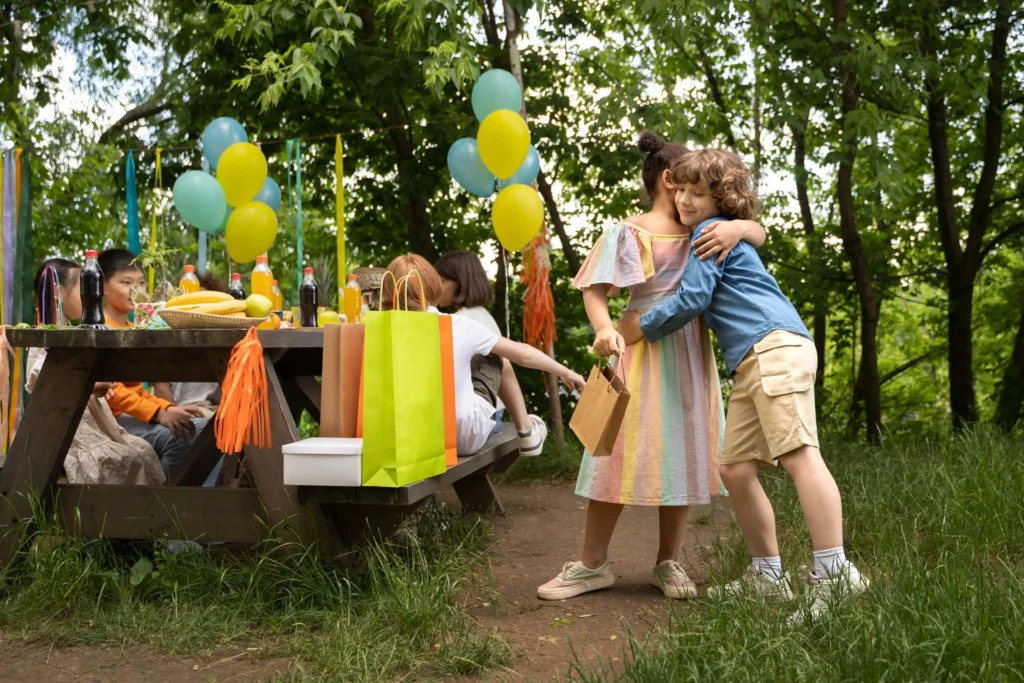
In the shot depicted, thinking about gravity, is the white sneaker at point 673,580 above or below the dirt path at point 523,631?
above

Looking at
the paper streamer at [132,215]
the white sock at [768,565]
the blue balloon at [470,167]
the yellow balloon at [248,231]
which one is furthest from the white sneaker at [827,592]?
the paper streamer at [132,215]

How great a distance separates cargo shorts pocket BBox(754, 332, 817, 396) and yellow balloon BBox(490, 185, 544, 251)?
9.26 ft

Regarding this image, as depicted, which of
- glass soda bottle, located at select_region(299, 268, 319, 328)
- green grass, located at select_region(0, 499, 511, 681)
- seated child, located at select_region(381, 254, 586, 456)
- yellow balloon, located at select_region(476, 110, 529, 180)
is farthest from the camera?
yellow balloon, located at select_region(476, 110, 529, 180)

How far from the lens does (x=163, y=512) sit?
305 cm

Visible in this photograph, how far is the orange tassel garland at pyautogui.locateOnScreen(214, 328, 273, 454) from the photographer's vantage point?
2.74 m

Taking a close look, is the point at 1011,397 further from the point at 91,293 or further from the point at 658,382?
the point at 91,293

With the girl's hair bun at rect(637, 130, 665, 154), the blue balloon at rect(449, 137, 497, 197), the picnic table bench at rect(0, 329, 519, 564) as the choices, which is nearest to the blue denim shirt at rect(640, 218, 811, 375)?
the girl's hair bun at rect(637, 130, 665, 154)

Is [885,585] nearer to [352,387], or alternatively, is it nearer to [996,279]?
[352,387]

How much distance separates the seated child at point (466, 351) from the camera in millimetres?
3193

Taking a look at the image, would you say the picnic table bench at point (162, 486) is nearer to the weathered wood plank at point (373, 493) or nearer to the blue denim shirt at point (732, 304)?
the weathered wood plank at point (373, 493)

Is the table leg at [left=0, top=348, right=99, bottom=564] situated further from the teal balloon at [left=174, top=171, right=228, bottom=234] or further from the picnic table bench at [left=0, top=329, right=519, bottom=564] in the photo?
the teal balloon at [left=174, top=171, right=228, bottom=234]

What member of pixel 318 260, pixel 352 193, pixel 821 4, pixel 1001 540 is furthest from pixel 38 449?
pixel 318 260

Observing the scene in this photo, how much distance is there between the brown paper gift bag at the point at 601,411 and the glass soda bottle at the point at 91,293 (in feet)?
5.13

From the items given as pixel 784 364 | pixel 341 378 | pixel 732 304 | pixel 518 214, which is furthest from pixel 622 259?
pixel 518 214
